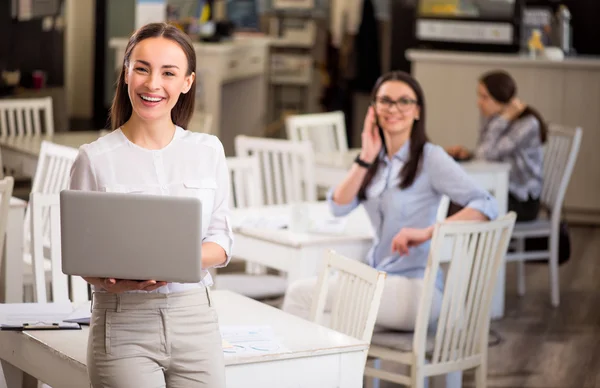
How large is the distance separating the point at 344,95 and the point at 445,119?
3.33 m

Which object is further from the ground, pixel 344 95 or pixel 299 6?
pixel 299 6


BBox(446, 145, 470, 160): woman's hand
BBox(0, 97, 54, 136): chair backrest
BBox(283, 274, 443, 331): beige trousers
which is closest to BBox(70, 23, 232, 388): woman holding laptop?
BBox(283, 274, 443, 331): beige trousers

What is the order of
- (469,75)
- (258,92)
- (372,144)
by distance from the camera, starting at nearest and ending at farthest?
(372,144) < (469,75) < (258,92)

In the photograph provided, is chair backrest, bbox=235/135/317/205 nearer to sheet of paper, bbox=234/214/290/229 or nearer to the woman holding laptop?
sheet of paper, bbox=234/214/290/229

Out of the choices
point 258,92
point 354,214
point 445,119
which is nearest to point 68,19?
point 258,92

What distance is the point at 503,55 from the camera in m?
9.13

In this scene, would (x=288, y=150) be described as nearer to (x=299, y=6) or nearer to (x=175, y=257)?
(x=175, y=257)

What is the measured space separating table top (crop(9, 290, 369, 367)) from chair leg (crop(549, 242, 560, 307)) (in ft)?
11.1

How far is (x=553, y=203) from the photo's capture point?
21.6ft

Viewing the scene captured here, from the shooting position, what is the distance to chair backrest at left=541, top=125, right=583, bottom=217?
6520mm

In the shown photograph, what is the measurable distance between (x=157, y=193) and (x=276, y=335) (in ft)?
2.33

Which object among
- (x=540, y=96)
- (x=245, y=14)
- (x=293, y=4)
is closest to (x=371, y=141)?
(x=540, y=96)

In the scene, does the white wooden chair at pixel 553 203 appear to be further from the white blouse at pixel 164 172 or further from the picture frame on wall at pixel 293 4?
the picture frame on wall at pixel 293 4

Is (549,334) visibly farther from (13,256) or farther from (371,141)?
(13,256)
